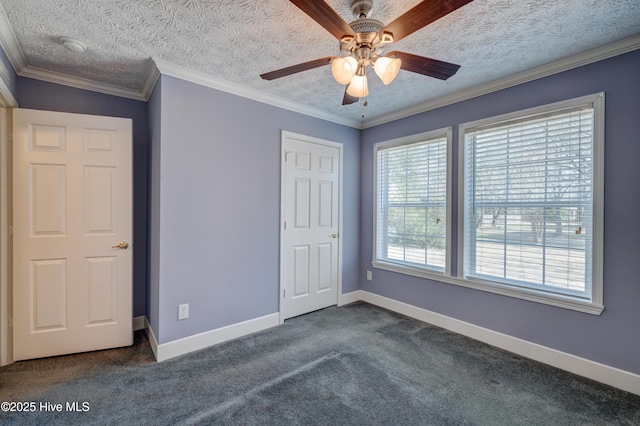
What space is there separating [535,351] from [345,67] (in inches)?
109

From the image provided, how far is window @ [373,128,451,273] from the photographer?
324 cm

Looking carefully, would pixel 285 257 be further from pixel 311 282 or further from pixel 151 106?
pixel 151 106

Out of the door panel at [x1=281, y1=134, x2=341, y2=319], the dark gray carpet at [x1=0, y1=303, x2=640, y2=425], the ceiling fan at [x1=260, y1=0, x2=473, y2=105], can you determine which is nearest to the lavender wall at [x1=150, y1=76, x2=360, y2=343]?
the door panel at [x1=281, y1=134, x2=341, y2=319]

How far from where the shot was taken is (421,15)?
130 cm

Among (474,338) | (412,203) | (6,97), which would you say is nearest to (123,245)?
(6,97)

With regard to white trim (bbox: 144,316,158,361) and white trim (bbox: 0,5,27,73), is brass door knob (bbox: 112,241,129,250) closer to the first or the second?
white trim (bbox: 144,316,158,361)

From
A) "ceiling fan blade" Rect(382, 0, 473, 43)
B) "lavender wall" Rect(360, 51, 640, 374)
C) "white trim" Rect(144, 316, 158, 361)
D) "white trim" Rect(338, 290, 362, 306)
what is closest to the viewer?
"ceiling fan blade" Rect(382, 0, 473, 43)

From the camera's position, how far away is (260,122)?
3.10 meters

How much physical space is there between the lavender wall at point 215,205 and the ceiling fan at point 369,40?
3.97 feet

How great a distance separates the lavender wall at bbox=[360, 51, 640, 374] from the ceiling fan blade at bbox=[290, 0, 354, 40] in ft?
6.61

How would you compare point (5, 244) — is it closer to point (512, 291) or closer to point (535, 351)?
point (512, 291)

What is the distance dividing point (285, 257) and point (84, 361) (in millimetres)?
1940

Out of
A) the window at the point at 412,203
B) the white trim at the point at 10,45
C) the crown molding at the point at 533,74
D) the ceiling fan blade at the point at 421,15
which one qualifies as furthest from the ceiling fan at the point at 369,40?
the white trim at the point at 10,45

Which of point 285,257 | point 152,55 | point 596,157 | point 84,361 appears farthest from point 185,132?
point 596,157
